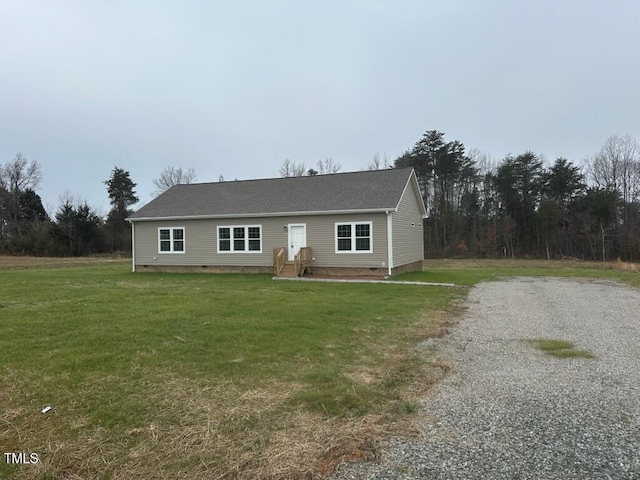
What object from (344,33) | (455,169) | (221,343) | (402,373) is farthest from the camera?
(455,169)

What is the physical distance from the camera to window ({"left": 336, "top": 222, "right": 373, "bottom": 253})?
1717 centimetres

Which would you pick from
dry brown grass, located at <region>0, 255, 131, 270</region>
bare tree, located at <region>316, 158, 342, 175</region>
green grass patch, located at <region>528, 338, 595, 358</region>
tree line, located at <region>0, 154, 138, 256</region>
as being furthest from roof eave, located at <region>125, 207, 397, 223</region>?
bare tree, located at <region>316, 158, 342, 175</region>

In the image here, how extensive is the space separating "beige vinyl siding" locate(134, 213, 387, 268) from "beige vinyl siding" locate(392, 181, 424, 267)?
100 cm

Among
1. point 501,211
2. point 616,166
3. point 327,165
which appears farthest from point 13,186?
point 616,166

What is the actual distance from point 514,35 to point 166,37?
538 inches

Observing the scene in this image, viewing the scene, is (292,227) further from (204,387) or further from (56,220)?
(56,220)

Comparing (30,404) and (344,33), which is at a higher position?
(344,33)

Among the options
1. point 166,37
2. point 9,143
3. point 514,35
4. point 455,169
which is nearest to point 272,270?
point 166,37

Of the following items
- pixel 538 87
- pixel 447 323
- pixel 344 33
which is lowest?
pixel 447 323

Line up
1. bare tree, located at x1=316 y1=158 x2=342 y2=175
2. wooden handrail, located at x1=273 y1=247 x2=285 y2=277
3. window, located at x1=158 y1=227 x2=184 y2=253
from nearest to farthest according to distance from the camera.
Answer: wooden handrail, located at x1=273 y1=247 x2=285 y2=277 < window, located at x1=158 y1=227 x2=184 y2=253 < bare tree, located at x1=316 y1=158 x2=342 y2=175

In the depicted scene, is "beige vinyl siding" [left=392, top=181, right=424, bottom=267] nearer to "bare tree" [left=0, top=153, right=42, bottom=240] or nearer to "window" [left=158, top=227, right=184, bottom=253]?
"window" [left=158, top=227, right=184, bottom=253]

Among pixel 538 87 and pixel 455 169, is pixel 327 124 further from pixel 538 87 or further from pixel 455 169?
pixel 455 169

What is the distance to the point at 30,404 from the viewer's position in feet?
12.2

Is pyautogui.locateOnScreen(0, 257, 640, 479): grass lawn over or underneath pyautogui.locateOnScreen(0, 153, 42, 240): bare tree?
underneath
